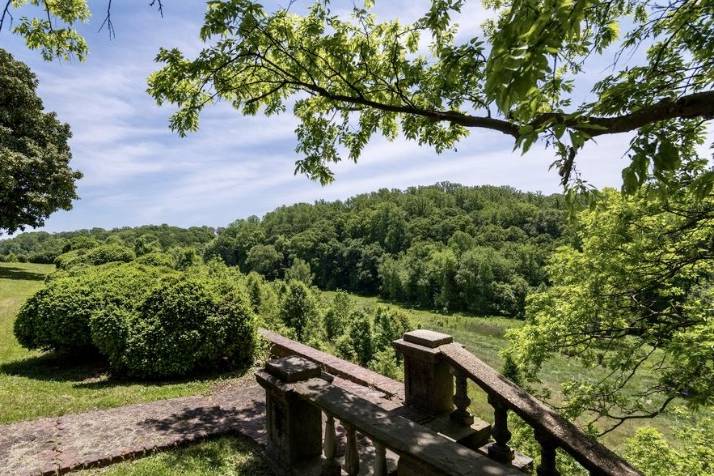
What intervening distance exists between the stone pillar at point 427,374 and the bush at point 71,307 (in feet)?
19.4

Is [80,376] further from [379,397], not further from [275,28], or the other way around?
[275,28]

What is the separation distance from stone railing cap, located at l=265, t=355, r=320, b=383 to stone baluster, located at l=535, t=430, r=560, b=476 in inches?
76.1

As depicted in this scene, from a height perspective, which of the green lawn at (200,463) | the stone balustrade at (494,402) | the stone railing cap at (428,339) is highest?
the stone railing cap at (428,339)

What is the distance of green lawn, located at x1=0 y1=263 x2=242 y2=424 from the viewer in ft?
18.6

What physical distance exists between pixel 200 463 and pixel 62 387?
14.5 feet

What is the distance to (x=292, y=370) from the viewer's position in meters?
3.62

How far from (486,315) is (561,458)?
187ft

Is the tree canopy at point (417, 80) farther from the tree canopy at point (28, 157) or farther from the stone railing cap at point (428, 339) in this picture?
the tree canopy at point (28, 157)

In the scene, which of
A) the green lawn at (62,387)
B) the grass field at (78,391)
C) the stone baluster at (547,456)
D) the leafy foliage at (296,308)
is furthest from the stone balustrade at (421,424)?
the leafy foliage at (296,308)

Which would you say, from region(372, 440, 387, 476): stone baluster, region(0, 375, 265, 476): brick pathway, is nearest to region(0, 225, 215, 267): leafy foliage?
region(0, 375, 265, 476): brick pathway

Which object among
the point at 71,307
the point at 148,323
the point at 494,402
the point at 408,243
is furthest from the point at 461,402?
the point at 408,243

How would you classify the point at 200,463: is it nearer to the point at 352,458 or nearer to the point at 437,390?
the point at 352,458

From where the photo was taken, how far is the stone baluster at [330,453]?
3.23m

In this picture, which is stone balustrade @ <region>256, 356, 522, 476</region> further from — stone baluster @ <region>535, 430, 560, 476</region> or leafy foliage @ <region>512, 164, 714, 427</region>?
leafy foliage @ <region>512, 164, 714, 427</region>
